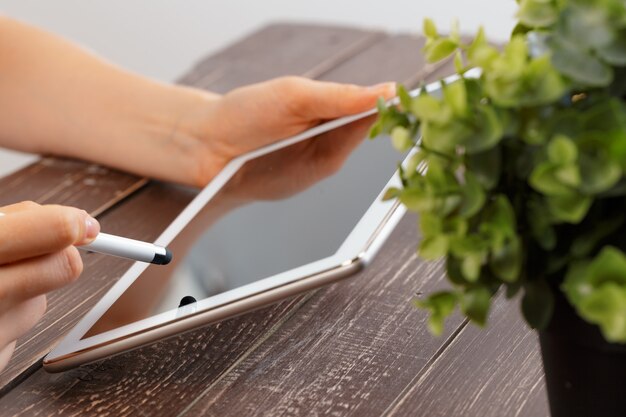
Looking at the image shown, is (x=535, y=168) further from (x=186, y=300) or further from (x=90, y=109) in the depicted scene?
(x=90, y=109)

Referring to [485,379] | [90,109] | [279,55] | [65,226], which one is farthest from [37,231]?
[279,55]

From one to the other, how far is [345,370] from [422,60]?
0.59 metres

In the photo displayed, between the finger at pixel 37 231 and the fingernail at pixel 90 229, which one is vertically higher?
the finger at pixel 37 231

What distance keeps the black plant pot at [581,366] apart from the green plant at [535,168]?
1.2 inches

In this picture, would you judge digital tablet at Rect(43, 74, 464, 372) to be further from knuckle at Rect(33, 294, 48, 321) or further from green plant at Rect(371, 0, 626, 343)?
green plant at Rect(371, 0, 626, 343)

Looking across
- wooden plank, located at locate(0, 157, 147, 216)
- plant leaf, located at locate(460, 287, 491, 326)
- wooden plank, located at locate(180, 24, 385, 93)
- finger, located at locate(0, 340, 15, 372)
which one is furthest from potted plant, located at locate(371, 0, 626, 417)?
wooden plank, located at locate(180, 24, 385, 93)

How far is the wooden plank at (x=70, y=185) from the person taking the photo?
0.95 meters

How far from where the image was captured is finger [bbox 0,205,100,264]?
2.06 feet

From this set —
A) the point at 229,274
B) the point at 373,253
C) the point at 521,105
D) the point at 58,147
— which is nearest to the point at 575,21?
the point at 521,105

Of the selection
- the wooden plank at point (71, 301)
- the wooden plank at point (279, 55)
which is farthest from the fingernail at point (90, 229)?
the wooden plank at point (279, 55)

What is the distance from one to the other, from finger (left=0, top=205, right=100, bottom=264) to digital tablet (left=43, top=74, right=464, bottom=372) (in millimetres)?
75

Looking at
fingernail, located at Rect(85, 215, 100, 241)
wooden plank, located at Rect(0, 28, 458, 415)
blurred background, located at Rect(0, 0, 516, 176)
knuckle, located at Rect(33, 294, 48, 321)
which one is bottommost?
blurred background, located at Rect(0, 0, 516, 176)

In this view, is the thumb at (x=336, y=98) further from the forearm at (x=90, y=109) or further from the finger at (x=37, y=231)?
the finger at (x=37, y=231)

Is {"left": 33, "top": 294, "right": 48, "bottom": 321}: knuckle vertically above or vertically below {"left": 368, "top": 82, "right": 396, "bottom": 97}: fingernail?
above
